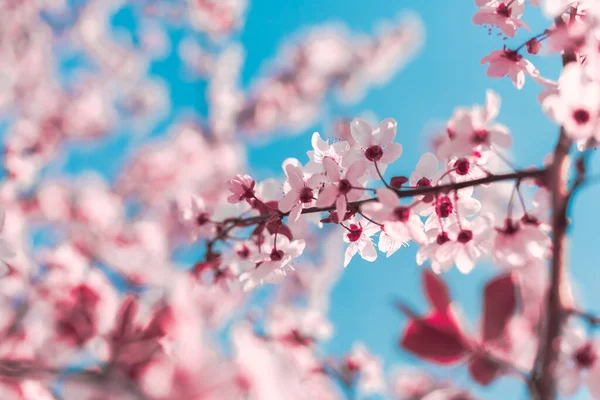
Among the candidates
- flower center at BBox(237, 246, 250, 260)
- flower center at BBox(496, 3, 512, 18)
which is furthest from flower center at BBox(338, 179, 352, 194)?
flower center at BBox(496, 3, 512, 18)

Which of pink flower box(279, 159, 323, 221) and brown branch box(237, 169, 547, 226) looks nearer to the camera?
brown branch box(237, 169, 547, 226)

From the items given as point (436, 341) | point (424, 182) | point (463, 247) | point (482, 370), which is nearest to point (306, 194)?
point (424, 182)

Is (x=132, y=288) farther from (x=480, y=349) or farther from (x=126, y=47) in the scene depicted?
(x=126, y=47)

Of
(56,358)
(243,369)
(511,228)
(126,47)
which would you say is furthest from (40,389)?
(126,47)

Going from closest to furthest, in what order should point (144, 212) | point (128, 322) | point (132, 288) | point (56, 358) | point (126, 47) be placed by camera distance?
point (128, 322)
point (56, 358)
point (132, 288)
point (144, 212)
point (126, 47)

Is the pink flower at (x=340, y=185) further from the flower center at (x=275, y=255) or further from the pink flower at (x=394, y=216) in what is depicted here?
the flower center at (x=275, y=255)

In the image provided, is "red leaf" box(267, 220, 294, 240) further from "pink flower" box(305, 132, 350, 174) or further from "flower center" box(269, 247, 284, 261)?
"pink flower" box(305, 132, 350, 174)
